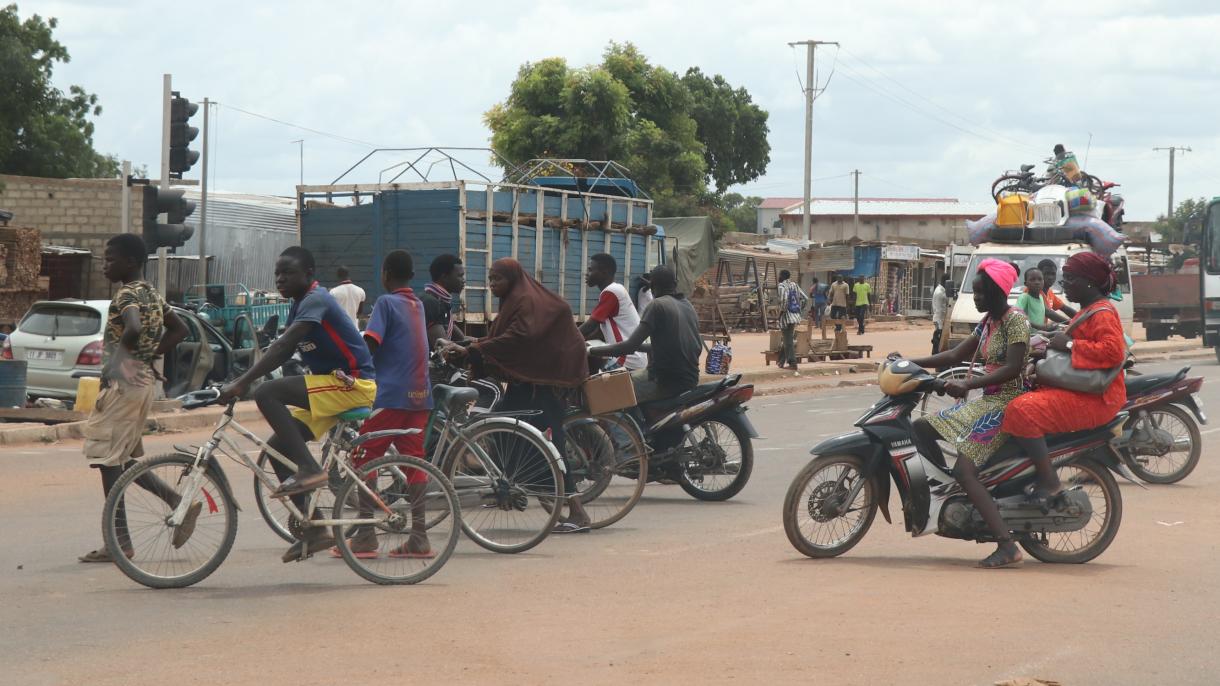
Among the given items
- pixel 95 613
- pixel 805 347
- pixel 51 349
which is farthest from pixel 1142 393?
pixel 805 347

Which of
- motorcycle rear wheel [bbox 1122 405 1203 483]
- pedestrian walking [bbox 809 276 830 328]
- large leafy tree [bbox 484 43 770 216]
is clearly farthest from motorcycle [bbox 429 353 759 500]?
large leafy tree [bbox 484 43 770 216]

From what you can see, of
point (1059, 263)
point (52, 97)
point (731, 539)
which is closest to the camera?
point (731, 539)

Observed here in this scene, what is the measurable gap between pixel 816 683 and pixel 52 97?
39.8 metres

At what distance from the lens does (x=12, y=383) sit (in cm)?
1565

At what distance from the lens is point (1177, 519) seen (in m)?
9.70

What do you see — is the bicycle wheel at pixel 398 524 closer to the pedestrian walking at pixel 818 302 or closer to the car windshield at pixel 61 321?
the car windshield at pixel 61 321

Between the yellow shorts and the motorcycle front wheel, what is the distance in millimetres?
2320

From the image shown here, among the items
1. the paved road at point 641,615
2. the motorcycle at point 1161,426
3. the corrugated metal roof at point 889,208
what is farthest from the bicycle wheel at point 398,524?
the corrugated metal roof at point 889,208

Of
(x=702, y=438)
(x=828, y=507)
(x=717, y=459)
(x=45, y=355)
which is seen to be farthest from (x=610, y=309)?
(x=45, y=355)

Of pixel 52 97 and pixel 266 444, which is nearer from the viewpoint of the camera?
pixel 266 444

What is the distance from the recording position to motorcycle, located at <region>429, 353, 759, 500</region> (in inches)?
393

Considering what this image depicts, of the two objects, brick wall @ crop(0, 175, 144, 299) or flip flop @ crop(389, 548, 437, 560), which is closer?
flip flop @ crop(389, 548, 437, 560)

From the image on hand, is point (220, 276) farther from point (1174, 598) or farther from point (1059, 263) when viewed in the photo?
point (1174, 598)

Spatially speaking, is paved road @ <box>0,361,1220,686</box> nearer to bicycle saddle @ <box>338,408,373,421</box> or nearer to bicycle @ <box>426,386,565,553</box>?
bicycle @ <box>426,386,565,553</box>
